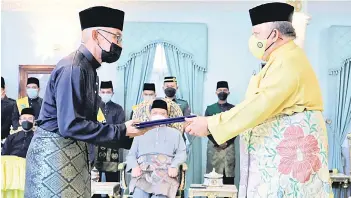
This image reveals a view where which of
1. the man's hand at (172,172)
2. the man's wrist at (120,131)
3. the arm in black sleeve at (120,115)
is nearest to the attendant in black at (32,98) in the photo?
the arm in black sleeve at (120,115)

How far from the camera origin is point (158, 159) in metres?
5.66

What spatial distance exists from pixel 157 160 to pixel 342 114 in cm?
323

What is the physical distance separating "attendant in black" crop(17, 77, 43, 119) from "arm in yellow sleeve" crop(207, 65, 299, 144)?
5230 millimetres

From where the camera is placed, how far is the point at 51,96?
2289 millimetres

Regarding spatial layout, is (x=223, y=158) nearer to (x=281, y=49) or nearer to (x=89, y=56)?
(x=281, y=49)

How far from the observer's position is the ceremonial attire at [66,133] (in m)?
2.19

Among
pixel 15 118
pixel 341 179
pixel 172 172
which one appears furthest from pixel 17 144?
pixel 341 179

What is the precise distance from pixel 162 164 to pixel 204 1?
9.69 ft

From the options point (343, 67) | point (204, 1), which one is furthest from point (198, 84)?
point (343, 67)

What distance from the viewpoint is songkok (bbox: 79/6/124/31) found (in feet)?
7.89

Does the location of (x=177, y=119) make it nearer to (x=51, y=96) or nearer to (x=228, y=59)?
(x=51, y=96)

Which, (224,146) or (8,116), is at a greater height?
(8,116)

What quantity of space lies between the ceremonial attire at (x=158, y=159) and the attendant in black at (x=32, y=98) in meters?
2.12

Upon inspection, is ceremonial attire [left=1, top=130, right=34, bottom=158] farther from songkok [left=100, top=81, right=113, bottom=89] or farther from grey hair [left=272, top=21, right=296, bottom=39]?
grey hair [left=272, top=21, right=296, bottom=39]
